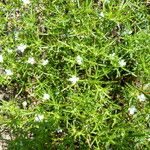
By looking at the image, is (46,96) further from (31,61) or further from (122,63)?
(122,63)

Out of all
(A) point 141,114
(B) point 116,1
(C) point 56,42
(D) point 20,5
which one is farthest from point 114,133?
(D) point 20,5

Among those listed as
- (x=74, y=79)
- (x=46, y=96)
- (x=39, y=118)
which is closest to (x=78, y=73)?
(x=74, y=79)

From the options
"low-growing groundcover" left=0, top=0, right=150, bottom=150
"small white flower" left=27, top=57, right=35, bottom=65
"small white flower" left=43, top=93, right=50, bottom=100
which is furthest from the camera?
"small white flower" left=27, top=57, right=35, bottom=65

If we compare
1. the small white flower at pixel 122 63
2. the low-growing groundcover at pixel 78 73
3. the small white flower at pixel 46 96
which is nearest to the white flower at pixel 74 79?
the low-growing groundcover at pixel 78 73

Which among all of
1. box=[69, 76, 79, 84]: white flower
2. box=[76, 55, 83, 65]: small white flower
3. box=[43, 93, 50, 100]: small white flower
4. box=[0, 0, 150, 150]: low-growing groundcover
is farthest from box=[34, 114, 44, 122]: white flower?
box=[76, 55, 83, 65]: small white flower

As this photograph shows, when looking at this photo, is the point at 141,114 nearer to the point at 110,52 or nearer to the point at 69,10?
the point at 110,52

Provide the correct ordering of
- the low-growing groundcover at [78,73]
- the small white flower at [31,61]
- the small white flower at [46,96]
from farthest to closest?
the small white flower at [31,61] < the small white flower at [46,96] < the low-growing groundcover at [78,73]

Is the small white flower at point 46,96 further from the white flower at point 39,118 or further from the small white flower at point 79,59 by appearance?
the small white flower at point 79,59

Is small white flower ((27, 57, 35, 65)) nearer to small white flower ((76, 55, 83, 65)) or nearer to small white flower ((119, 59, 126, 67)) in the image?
small white flower ((76, 55, 83, 65))

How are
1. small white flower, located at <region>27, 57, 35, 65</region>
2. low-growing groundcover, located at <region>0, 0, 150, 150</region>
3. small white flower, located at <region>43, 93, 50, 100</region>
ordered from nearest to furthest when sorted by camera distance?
low-growing groundcover, located at <region>0, 0, 150, 150</region>
small white flower, located at <region>43, 93, 50, 100</region>
small white flower, located at <region>27, 57, 35, 65</region>
